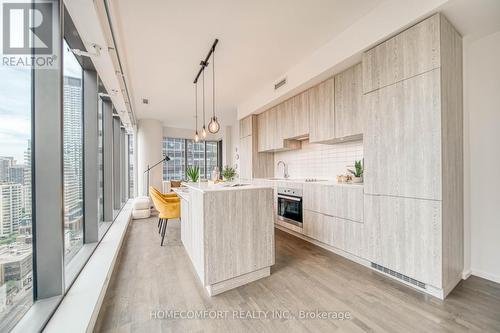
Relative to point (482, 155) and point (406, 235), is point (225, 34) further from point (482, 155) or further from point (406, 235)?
point (482, 155)

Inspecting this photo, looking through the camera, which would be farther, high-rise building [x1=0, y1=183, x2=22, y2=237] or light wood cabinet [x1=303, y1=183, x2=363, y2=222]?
light wood cabinet [x1=303, y1=183, x2=363, y2=222]

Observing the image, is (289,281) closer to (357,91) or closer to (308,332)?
(308,332)

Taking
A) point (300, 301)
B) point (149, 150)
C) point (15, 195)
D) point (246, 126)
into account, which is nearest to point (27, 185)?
point (15, 195)

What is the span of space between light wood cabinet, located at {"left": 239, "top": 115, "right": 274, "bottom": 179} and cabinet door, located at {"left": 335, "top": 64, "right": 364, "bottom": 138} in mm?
2316

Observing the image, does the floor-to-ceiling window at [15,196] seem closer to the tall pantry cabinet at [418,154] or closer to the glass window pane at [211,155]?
the tall pantry cabinet at [418,154]

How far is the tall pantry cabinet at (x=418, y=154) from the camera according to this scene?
1.94 m

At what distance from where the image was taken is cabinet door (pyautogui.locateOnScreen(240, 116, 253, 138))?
5295 mm

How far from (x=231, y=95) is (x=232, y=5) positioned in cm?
269

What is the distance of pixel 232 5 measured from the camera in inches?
86.1

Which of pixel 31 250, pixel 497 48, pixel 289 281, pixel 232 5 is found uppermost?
pixel 232 5

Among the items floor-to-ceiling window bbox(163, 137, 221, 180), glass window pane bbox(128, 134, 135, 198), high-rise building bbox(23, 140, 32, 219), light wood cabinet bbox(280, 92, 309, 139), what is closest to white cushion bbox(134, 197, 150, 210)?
glass window pane bbox(128, 134, 135, 198)

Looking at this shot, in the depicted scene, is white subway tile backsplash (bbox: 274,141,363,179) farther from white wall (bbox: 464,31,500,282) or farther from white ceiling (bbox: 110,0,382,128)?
white ceiling (bbox: 110,0,382,128)

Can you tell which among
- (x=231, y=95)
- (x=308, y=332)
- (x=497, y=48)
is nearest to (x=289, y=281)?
(x=308, y=332)

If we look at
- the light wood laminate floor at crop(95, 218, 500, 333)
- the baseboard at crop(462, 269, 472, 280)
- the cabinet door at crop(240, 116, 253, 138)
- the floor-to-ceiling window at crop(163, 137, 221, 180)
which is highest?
the cabinet door at crop(240, 116, 253, 138)
